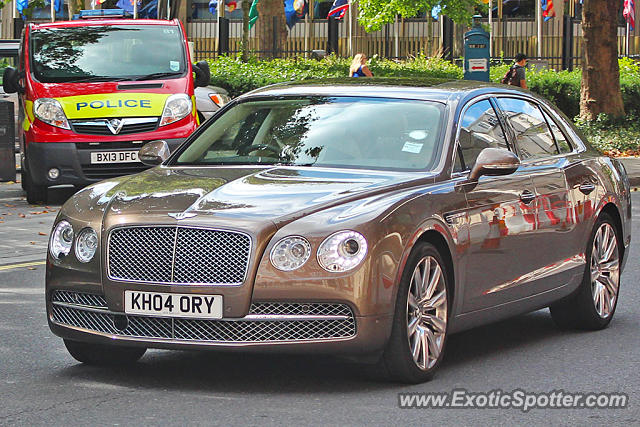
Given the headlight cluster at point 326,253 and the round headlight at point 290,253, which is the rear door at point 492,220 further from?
the round headlight at point 290,253

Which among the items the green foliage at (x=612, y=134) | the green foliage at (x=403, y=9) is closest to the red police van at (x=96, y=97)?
the green foliage at (x=612, y=134)

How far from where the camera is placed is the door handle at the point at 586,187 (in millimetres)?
8117

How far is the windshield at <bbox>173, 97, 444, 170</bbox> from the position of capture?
7039mm

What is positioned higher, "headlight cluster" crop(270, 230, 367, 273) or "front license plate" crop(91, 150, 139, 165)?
"headlight cluster" crop(270, 230, 367, 273)

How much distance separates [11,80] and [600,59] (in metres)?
12.4

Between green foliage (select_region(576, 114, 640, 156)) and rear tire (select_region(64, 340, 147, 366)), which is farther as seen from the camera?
green foliage (select_region(576, 114, 640, 156))

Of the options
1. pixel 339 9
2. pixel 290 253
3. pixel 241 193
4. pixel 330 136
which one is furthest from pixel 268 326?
pixel 339 9

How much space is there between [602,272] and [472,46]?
53.3 feet

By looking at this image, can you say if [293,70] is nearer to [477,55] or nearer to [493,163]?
[477,55]

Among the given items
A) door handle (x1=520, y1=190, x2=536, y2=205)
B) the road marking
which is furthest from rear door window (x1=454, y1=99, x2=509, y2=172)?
the road marking

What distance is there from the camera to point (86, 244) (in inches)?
251

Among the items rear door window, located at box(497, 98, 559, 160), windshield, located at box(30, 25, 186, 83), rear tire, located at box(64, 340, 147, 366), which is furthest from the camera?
windshield, located at box(30, 25, 186, 83)

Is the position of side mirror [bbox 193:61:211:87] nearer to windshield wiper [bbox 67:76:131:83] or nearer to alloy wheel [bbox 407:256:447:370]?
windshield wiper [bbox 67:76:131:83]

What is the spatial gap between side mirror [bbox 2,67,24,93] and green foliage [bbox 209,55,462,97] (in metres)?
9.16
